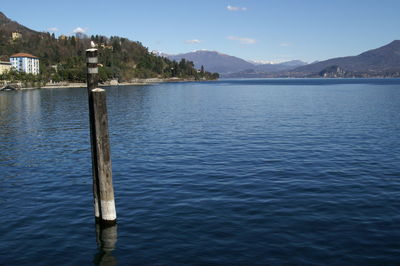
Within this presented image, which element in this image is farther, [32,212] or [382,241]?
[32,212]

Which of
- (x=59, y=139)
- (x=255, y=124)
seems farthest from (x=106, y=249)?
(x=255, y=124)

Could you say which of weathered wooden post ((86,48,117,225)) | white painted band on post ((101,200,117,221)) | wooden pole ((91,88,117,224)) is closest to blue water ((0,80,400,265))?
white painted band on post ((101,200,117,221))

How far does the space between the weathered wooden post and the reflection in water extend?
4.41 ft

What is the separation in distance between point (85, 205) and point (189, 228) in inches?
273

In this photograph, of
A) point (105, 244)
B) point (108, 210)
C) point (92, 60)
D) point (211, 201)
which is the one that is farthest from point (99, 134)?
point (211, 201)

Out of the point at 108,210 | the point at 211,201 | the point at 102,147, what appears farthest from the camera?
the point at 211,201

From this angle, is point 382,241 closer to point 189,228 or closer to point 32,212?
point 189,228

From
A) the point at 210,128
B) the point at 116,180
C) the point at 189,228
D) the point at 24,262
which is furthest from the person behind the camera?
the point at 210,128

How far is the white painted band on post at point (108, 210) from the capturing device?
17409 millimetres

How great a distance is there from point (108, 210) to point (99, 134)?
366 centimetres

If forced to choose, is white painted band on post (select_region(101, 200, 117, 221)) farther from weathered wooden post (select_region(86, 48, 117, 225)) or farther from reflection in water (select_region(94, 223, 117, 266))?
reflection in water (select_region(94, 223, 117, 266))

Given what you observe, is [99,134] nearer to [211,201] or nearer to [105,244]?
[105,244]

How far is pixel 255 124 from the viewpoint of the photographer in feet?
194

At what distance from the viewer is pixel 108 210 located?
17.6m
